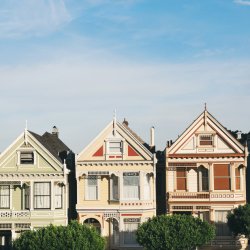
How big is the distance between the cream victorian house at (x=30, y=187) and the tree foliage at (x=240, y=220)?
1472 cm

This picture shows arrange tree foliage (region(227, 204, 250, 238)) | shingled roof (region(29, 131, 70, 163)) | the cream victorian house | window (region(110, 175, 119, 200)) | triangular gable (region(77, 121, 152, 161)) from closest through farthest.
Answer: tree foliage (region(227, 204, 250, 238))
the cream victorian house
triangular gable (region(77, 121, 152, 161))
window (region(110, 175, 119, 200))
shingled roof (region(29, 131, 70, 163))

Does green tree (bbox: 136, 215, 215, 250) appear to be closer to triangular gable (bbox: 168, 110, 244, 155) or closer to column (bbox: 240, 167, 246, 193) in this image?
column (bbox: 240, 167, 246, 193)

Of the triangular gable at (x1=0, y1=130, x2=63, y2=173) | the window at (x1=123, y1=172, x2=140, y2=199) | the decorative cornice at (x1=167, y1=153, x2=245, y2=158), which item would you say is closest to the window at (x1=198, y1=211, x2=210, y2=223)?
the decorative cornice at (x1=167, y1=153, x2=245, y2=158)

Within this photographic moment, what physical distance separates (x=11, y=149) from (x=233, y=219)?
2057 centimetres

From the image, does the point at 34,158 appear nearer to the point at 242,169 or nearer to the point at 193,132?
the point at 193,132

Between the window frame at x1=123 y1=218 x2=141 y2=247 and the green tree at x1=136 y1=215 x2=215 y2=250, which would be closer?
the green tree at x1=136 y1=215 x2=215 y2=250

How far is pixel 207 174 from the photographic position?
185 ft

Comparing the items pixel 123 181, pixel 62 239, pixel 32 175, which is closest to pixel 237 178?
pixel 123 181

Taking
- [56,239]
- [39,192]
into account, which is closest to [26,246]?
[56,239]

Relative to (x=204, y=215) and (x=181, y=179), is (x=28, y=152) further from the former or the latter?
(x=204, y=215)

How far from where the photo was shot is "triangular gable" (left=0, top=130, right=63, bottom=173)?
56.2 meters

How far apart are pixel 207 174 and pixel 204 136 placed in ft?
11.2

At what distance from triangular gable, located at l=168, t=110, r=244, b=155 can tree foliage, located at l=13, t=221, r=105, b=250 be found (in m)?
11.4

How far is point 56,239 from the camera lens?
1928 inches
